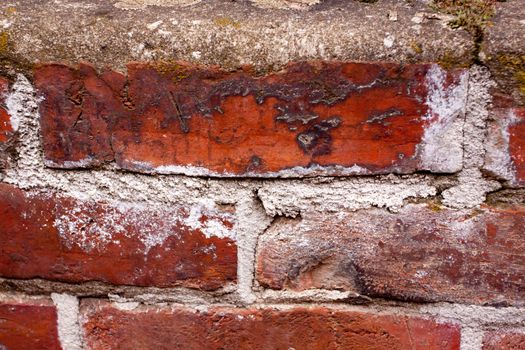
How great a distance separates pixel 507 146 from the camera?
50 centimetres

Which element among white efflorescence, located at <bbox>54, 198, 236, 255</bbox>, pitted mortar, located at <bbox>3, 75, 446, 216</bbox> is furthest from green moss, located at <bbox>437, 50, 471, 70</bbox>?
white efflorescence, located at <bbox>54, 198, 236, 255</bbox>

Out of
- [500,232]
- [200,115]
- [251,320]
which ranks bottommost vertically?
[251,320]

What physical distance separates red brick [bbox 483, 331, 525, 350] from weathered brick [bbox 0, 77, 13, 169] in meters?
0.52

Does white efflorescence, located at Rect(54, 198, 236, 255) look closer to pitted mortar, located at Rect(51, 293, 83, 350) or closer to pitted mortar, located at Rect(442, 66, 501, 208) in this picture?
pitted mortar, located at Rect(51, 293, 83, 350)

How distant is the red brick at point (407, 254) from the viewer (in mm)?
526

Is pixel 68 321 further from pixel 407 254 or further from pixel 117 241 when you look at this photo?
pixel 407 254

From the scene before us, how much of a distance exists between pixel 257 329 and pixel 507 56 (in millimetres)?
358

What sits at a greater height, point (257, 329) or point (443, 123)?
point (443, 123)

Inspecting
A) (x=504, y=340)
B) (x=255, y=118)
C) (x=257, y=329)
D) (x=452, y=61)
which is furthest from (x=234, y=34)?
(x=504, y=340)

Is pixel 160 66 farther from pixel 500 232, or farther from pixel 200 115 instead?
pixel 500 232

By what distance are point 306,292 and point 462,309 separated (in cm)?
16

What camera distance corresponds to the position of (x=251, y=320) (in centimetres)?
58

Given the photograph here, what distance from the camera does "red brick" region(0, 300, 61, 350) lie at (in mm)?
599

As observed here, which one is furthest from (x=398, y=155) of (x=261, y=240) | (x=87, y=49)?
(x=87, y=49)
